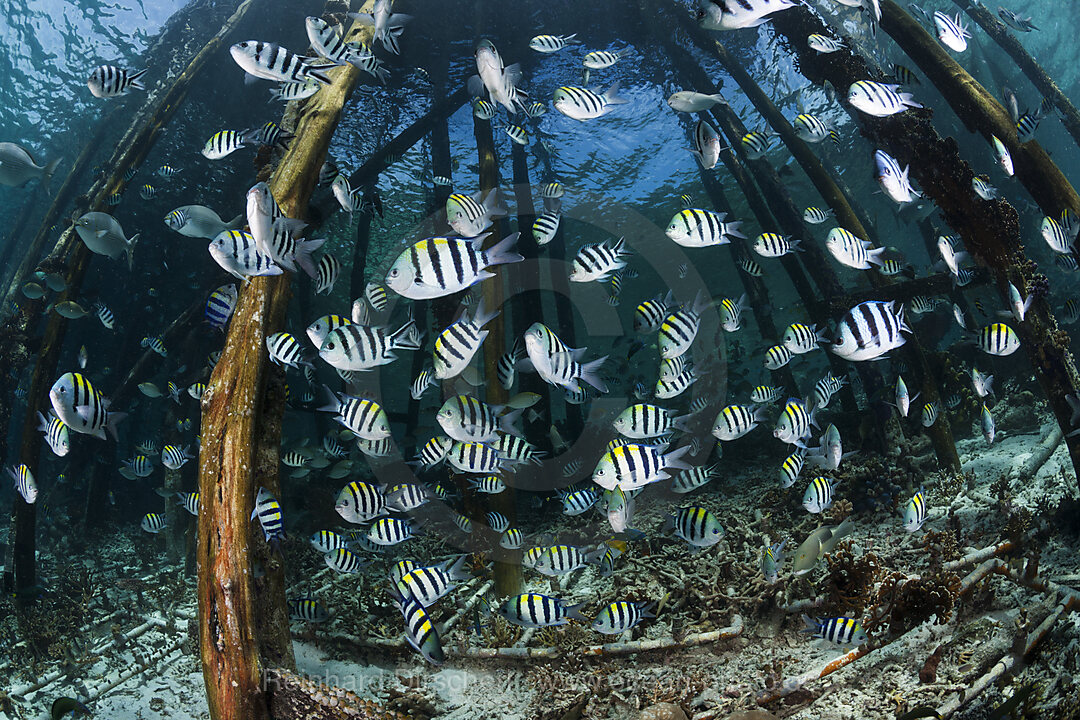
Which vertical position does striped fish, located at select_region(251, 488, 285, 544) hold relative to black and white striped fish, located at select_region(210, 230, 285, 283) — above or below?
below

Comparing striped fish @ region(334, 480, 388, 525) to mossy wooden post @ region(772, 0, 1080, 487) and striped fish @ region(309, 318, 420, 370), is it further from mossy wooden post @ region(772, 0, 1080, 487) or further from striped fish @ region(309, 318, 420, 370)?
mossy wooden post @ region(772, 0, 1080, 487)

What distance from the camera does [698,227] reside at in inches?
159

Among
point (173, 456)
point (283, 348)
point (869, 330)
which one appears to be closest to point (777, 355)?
point (869, 330)

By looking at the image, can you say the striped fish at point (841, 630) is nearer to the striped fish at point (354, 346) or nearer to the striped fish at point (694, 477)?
the striped fish at point (694, 477)

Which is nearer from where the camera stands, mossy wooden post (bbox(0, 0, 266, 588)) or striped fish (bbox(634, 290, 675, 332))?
striped fish (bbox(634, 290, 675, 332))

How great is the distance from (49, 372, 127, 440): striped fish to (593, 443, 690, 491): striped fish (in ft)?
12.7

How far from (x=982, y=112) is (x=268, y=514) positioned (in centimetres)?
743

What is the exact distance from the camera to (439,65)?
11.5 m

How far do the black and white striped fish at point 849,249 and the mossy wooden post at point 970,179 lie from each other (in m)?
1.54

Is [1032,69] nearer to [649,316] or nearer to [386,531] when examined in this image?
[649,316]

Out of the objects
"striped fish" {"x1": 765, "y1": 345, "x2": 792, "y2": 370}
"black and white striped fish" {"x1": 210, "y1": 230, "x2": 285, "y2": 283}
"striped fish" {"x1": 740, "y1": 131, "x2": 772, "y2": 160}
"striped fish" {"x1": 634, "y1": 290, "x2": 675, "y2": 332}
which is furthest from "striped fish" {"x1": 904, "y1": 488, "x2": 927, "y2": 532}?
"black and white striped fish" {"x1": 210, "y1": 230, "x2": 285, "y2": 283}

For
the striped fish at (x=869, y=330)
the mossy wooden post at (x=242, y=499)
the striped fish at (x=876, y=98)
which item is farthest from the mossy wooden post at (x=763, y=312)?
the mossy wooden post at (x=242, y=499)

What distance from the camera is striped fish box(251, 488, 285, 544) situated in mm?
3225

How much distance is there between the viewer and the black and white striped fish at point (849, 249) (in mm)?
4152
